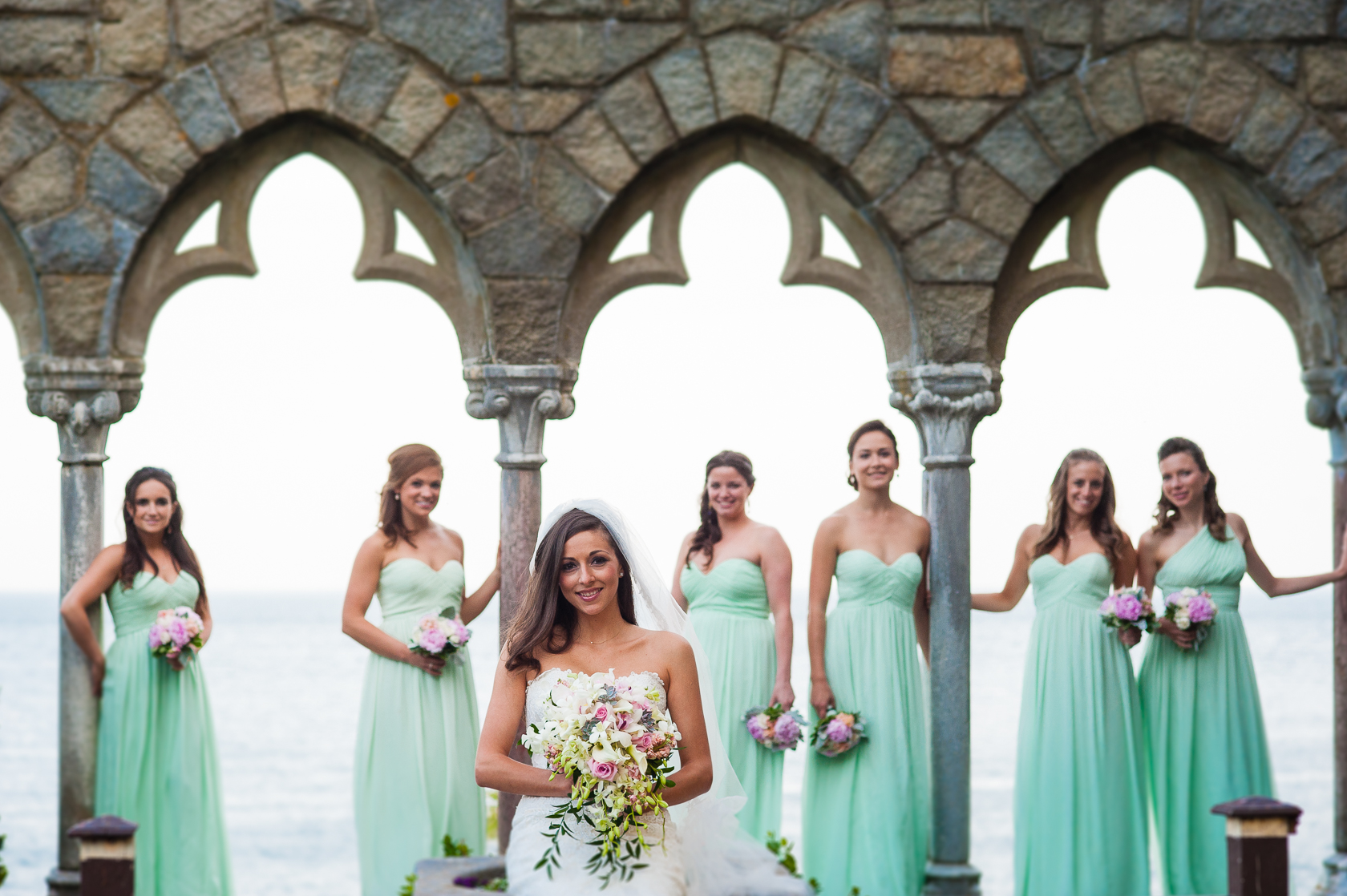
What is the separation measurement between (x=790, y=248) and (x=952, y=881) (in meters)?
2.45

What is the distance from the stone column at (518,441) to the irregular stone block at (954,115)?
5.36 feet

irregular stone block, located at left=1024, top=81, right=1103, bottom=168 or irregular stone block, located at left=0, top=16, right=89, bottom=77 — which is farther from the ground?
irregular stone block, located at left=0, top=16, right=89, bottom=77

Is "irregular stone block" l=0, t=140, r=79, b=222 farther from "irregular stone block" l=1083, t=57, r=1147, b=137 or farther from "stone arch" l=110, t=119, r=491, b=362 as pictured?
"irregular stone block" l=1083, t=57, r=1147, b=137

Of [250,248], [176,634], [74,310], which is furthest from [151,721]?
[250,248]

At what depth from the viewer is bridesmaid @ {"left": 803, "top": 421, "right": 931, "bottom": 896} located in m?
5.59

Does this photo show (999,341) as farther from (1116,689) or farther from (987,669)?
(987,669)

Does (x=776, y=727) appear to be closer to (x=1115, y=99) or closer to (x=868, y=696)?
(x=868, y=696)

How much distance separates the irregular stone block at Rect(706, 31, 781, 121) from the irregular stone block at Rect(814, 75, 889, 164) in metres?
0.22

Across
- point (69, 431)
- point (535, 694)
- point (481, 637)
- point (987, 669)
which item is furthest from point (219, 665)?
point (535, 694)

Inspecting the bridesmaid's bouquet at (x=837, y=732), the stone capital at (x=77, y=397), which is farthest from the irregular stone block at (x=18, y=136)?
the bridesmaid's bouquet at (x=837, y=732)

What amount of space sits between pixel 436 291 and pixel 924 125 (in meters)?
1.94

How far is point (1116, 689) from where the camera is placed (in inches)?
222

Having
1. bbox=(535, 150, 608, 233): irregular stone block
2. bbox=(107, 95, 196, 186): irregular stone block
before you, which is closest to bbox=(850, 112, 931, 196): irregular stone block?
bbox=(535, 150, 608, 233): irregular stone block

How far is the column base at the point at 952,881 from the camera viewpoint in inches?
226
